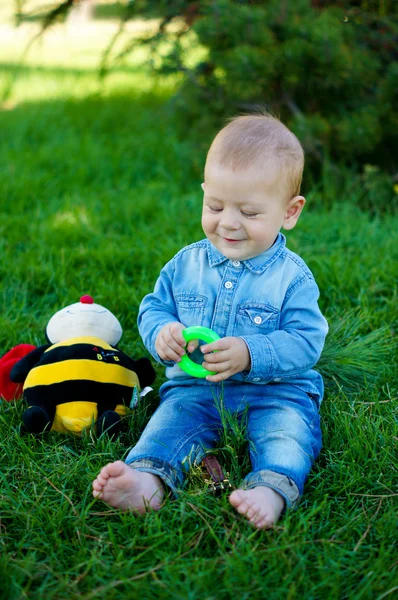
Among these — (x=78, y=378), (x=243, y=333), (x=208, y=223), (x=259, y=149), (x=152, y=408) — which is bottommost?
(x=152, y=408)

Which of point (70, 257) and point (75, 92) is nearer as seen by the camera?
point (70, 257)

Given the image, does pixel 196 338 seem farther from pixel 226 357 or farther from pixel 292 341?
pixel 292 341

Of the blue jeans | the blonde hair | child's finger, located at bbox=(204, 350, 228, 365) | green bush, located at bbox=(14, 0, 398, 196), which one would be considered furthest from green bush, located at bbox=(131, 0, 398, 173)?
child's finger, located at bbox=(204, 350, 228, 365)

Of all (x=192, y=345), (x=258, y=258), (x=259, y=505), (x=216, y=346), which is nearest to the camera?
(x=259, y=505)

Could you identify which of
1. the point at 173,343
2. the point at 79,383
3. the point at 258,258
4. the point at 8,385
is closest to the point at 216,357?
the point at 173,343

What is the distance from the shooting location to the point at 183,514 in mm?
1789

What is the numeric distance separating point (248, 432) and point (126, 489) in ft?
1.56

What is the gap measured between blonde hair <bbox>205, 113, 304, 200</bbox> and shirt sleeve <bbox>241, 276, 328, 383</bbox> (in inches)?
13.1

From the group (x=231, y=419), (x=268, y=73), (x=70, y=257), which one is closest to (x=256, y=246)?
(x=231, y=419)

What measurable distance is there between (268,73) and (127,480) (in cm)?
291

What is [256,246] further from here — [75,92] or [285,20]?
[75,92]

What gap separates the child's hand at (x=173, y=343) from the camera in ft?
6.59

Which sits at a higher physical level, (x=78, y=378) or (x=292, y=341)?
(x=292, y=341)

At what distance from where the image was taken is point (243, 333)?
2127mm
